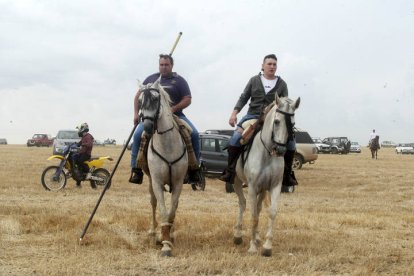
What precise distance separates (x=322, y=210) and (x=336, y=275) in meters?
6.48

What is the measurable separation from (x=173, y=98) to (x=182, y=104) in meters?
0.21

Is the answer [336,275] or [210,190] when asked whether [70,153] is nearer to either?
[210,190]

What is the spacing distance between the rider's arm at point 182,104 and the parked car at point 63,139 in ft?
67.4

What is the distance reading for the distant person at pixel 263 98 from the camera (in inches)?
322

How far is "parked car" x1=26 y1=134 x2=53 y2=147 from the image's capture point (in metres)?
72.1

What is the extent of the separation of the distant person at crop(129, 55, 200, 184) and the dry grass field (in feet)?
4.19

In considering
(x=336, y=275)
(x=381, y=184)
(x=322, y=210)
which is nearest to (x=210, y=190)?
(x=322, y=210)

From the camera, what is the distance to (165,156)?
25.4 feet

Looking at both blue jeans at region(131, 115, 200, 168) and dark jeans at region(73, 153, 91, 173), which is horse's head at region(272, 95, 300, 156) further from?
dark jeans at region(73, 153, 91, 173)

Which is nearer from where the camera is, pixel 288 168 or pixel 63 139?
pixel 288 168

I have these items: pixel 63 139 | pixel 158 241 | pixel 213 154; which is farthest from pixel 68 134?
pixel 158 241

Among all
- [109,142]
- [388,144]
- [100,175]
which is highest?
[388,144]

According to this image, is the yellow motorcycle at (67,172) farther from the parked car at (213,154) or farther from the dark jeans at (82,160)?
the parked car at (213,154)

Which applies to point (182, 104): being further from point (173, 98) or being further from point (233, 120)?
point (233, 120)
